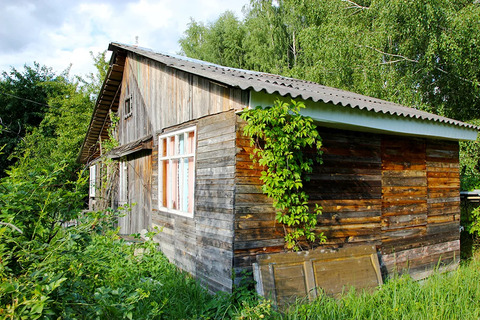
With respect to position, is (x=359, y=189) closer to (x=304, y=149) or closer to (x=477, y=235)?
(x=304, y=149)

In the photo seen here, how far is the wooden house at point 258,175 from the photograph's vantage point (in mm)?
4790

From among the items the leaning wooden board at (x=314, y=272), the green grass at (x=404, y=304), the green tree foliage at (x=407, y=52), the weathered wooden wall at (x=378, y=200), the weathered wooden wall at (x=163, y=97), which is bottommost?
the green grass at (x=404, y=304)

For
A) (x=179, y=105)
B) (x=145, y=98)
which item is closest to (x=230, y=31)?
(x=145, y=98)

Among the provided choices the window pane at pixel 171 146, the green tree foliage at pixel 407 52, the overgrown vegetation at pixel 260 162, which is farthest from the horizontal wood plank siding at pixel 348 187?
the green tree foliage at pixel 407 52

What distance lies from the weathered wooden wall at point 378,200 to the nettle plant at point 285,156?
199mm

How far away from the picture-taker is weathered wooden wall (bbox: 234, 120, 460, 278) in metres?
4.80

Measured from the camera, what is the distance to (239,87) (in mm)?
4188

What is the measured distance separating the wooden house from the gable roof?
0.04m

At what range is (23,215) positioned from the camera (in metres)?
2.43

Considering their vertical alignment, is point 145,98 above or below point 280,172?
above

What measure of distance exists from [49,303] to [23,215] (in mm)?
647

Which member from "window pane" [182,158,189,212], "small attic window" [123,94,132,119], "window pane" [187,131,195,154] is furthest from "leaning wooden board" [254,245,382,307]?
"small attic window" [123,94,132,119]

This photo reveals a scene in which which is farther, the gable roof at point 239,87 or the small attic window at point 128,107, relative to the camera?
the small attic window at point 128,107

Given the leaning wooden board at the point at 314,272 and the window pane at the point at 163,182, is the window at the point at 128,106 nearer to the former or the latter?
the window pane at the point at 163,182
